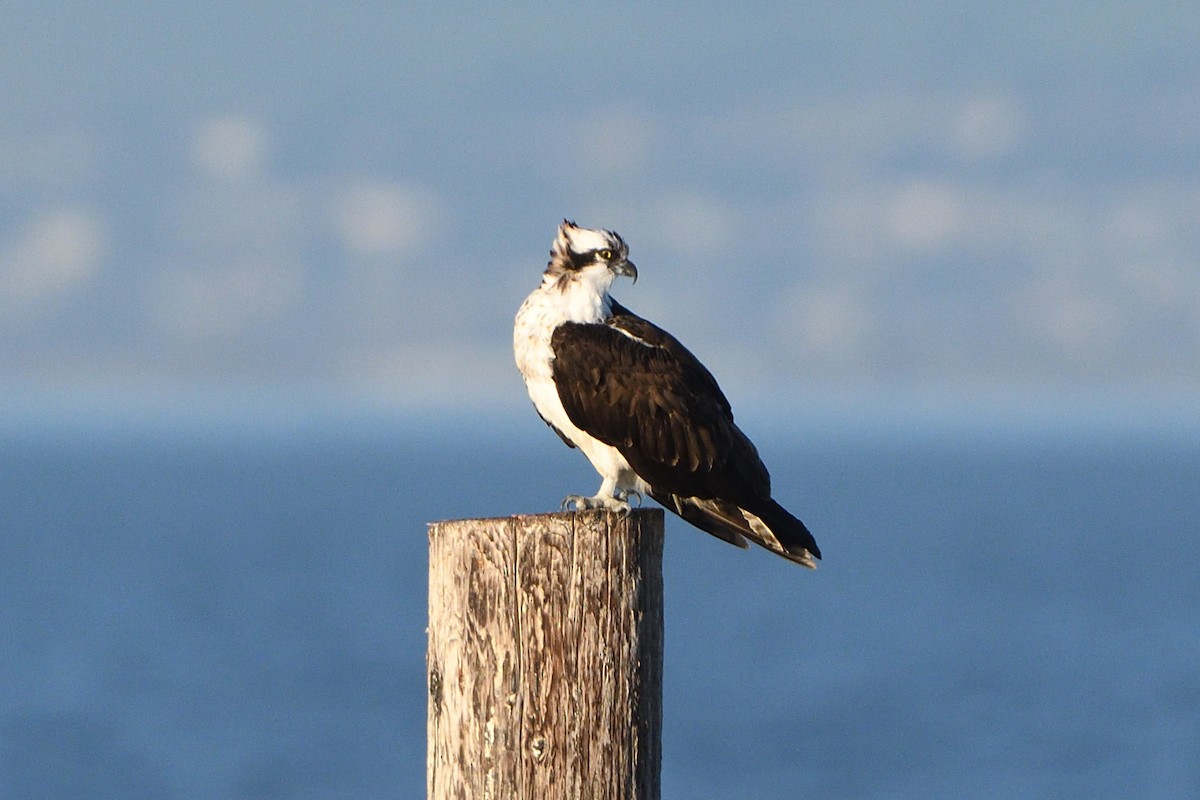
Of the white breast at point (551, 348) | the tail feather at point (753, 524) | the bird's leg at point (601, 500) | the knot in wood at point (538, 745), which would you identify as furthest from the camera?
the white breast at point (551, 348)

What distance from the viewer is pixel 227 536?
91312 millimetres

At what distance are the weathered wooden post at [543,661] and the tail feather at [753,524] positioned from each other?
2525mm

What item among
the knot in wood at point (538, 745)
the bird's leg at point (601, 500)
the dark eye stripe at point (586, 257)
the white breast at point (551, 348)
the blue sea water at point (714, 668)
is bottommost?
the knot in wood at point (538, 745)

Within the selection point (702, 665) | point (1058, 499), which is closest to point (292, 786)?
point (702, 665)

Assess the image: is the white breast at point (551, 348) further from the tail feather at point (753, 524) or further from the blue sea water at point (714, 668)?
the blue sea water at point (714, 668)

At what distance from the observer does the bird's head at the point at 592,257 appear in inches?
427

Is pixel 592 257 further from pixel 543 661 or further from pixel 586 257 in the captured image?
pixel 543 661

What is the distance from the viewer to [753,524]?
33.4 ft

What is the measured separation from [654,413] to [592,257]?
1.11 metres

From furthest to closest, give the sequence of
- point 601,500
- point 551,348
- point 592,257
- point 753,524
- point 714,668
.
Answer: point 714,668
point 592,257
point 551,348
point 753,524
point 601,500

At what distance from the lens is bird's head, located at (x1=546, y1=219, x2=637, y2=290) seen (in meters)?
10.8

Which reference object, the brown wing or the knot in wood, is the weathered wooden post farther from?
the brown wing

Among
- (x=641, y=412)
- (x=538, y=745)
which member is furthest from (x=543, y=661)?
(x=641, y=412)

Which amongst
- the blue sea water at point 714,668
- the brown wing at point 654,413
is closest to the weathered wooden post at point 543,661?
the brown wing at point 654,413
